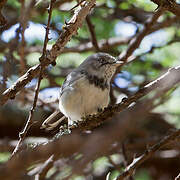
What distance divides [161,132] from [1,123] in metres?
2.38

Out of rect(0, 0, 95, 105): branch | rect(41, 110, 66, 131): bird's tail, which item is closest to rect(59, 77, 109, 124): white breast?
rect(41, 110, 66, 131): bird's tail

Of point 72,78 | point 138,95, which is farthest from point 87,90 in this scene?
point 138,95

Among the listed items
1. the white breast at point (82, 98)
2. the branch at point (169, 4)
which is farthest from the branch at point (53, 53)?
the white breast at point (82, 98)

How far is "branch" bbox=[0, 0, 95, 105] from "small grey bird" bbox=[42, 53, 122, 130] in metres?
1.43

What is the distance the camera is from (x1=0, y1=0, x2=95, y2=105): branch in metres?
2.38

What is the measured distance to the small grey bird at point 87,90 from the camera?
3896 mm

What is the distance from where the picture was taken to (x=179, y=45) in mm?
Answer: 5398

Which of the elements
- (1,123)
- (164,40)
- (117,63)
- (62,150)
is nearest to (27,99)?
(1,123)

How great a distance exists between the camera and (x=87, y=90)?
3.88 metres

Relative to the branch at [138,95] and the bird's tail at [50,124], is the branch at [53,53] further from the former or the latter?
the bird's tail at [50,124]

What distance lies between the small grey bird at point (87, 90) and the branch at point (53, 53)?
4.70ft

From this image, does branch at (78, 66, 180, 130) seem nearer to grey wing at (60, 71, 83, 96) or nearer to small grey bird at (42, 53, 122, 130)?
small grey bird at (42, 53, 122, 130)

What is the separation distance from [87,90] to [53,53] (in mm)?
1468

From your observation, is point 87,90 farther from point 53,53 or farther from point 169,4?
point 169,4
